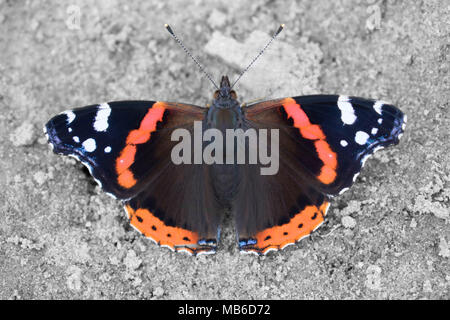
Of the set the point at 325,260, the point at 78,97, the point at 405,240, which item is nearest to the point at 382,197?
the point at 405,240

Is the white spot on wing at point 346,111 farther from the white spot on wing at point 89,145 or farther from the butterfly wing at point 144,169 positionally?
the white spot on wing at point 89,145

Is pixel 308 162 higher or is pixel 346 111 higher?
pixel 346 111

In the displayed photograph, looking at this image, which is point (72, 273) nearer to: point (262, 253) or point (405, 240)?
point (262, 253)

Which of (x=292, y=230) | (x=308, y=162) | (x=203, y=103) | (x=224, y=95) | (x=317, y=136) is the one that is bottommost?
(x=292, y=230)

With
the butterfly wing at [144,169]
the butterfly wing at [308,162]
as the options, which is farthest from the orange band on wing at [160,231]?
the butterfly wing at [308,162]

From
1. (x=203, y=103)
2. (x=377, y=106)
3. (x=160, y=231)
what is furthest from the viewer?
(x=203, y=103)

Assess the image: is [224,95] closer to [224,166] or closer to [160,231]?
[224,166]

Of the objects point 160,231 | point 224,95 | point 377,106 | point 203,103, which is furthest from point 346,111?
point 160,231
